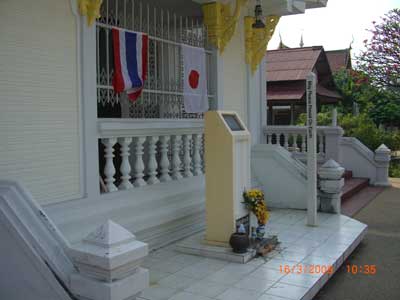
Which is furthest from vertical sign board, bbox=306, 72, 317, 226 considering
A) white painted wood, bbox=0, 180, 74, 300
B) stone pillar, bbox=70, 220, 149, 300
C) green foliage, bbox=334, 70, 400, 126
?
green foliage, bbox=334, 70, 400, 126

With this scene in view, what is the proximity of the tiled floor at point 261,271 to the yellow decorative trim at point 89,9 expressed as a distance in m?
2.65

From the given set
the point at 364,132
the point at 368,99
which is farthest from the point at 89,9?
the point at 368,99

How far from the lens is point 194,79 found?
6.54m

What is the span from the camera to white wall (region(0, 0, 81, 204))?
3.79 m

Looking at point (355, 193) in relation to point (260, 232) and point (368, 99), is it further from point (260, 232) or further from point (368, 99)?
point (368, 99)

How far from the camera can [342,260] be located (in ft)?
16.6

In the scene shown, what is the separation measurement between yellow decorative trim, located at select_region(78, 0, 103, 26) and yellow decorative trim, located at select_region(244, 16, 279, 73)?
4007 mm

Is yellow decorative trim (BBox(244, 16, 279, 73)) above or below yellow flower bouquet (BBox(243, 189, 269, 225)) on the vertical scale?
above

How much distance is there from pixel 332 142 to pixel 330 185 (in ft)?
8.32

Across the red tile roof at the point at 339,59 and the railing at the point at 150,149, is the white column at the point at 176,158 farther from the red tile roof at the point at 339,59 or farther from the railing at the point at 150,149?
the red tile roof at the point at 339,59

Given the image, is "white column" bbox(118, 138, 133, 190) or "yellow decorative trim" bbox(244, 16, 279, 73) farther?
"yellow decorative trim" bbox(244, 16, 279, 73)

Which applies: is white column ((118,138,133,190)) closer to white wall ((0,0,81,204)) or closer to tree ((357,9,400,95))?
white wall ((0,0,81,204))

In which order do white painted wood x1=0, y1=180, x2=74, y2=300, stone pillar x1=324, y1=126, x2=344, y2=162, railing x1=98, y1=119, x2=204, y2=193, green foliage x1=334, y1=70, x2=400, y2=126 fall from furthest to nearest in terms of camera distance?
green foliage x1=334, y1=70, x2=400, y2=126, stone pillar x1=324, y1=126, x2=344, y2=162, railing x1=98, y1=119, x2=204, y2=193, white painted wood x1=0, y1=180, x2=74, y2=300

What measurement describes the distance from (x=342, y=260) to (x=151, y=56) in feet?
13.7
